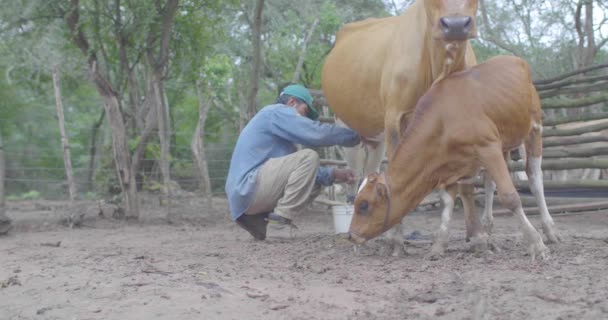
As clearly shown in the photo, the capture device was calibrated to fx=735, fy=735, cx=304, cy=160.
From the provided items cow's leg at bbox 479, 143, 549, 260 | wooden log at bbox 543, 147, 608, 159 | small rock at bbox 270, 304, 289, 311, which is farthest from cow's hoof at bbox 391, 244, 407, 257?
wooden log at bbox 543, 147, 608, 159

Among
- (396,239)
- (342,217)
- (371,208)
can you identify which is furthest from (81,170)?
(371,208)

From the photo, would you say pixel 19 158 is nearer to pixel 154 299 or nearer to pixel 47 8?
pixel 47 8

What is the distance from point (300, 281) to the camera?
442cm

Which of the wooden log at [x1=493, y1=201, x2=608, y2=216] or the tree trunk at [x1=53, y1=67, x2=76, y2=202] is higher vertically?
the tree trunk at [x1=53, y1=67, x2=76, y2=202]

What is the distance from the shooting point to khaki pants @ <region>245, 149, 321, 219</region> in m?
6.28

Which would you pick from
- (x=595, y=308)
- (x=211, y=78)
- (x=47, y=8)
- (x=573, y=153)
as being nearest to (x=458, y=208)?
(x=573, y=153)

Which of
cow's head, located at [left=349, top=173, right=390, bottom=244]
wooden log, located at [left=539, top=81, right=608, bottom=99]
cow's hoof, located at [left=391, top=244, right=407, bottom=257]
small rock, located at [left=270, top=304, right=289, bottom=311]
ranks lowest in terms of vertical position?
small rock, located at [left=270, top=304, right=289, bottom=311]

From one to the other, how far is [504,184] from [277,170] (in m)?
2.26

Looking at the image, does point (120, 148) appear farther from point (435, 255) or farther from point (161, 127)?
point (435, 255)

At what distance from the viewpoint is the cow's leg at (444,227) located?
5086 millimetres

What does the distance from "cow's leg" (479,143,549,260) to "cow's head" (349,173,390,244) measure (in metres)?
0.69

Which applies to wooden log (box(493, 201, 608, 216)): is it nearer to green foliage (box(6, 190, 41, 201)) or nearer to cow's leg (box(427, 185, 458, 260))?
cow's leg (box(427, 185, 458, 260))

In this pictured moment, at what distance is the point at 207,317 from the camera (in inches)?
137

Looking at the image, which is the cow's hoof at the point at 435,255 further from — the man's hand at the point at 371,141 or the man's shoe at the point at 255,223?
the man's shoe at the point at 255,223
